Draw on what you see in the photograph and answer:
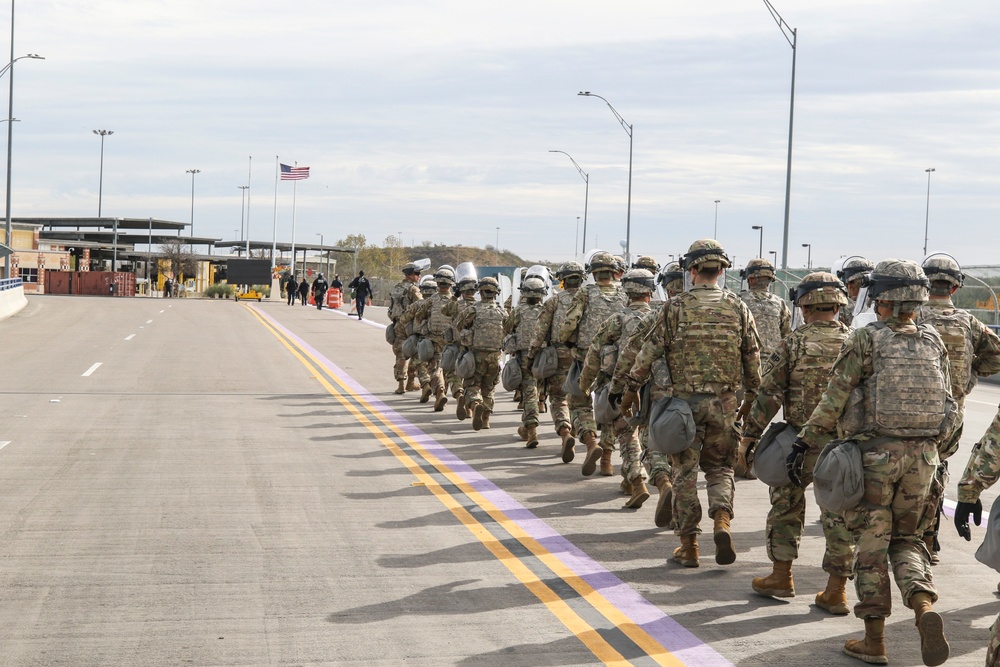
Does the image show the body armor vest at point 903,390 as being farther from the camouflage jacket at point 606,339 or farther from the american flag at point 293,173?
the american flag at point 293,173

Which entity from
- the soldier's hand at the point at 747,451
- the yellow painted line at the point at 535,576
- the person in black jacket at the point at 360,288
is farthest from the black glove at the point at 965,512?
the person in black jacket at the point at 360,288

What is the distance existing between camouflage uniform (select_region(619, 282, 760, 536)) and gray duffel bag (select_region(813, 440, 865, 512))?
1.65 meters

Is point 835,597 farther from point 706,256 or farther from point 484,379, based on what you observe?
point 484,379

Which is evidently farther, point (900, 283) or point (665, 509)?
point (665, 509)

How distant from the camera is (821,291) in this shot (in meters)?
7.57

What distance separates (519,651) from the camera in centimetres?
590

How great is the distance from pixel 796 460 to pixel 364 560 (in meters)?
2.87

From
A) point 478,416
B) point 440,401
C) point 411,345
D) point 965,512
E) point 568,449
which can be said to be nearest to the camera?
point 965,512

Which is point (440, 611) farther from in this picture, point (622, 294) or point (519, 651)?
point (622, 294)

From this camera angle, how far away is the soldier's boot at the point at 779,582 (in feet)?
23.0

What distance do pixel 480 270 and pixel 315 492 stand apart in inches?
2209

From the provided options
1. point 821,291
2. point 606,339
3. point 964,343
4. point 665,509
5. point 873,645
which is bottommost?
point 873,645

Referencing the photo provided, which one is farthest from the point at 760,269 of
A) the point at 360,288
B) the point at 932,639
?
the point at 360,288

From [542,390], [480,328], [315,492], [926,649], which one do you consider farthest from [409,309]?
[926,649]
